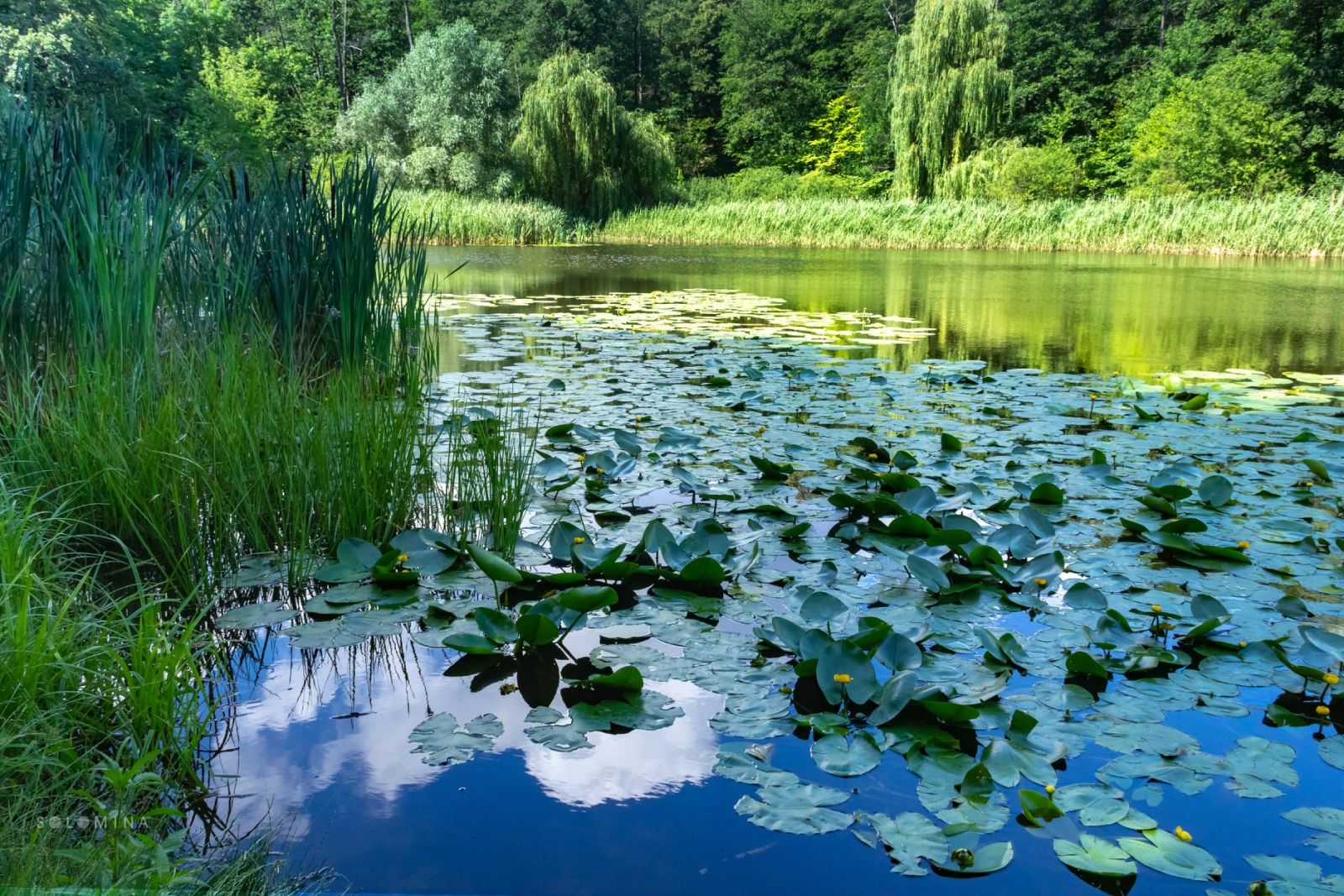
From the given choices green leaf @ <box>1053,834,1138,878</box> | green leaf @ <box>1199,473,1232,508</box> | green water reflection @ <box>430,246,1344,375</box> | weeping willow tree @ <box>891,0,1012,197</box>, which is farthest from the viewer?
weeping willow tree @ <box>891,0,1012,197</box>

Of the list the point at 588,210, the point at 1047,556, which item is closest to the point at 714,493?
the point at 1047,556

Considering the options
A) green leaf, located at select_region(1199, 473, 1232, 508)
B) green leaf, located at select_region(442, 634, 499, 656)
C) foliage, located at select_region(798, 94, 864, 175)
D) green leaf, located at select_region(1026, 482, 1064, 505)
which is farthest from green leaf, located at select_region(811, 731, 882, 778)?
foliage, located at select_region(798, 94, 864, 175)

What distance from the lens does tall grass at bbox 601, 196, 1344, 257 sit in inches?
670

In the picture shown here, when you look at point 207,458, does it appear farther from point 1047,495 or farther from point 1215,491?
point 1215,491

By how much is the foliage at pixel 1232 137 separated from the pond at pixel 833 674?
22.8 metres

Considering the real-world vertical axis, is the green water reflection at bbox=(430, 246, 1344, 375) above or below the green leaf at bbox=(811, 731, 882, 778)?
above

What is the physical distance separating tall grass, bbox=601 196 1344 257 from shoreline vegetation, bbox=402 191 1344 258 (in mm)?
21

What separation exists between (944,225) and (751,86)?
797 inches

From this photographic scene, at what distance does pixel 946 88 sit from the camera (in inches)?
829

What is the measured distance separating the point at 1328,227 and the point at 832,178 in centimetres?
1821

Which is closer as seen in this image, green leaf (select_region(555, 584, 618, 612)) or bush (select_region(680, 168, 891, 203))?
green leaf (select_region(555, 584, 618, 612))

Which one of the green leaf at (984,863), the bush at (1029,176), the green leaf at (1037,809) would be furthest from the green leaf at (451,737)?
the bush at (1029,176)

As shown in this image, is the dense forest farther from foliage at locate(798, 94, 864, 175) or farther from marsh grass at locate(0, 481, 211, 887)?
marsh grass at locate(0, 481, 211, 887)

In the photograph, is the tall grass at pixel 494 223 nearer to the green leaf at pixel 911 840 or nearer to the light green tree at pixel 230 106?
the light green tree at pixel 230 106
